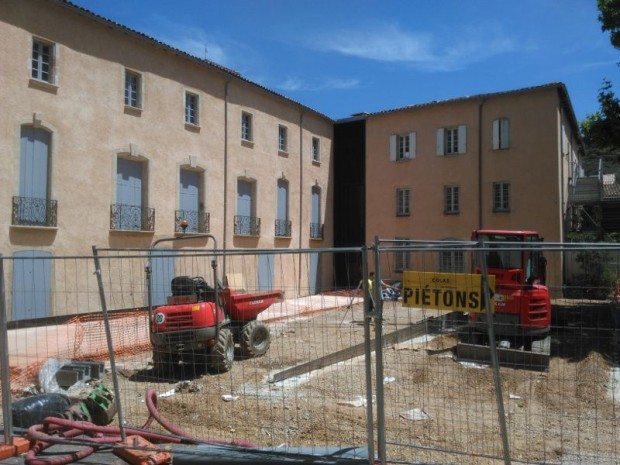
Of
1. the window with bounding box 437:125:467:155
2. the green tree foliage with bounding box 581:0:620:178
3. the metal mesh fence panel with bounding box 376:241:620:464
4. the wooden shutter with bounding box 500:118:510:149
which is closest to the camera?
the metal mesh fence panel with bounding box 376:241:620:464

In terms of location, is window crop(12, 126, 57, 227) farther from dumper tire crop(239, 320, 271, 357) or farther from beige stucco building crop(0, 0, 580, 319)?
dumper tire crop(239, 320, 271, 357)

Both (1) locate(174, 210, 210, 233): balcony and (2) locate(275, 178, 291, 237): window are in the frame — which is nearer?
(1) locate(174, 210, 210, 233): balcony

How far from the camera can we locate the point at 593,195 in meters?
23.8

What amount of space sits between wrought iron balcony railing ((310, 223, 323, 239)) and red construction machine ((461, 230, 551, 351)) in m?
18.0

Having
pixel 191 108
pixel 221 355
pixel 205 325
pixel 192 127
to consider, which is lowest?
pixel 221 355

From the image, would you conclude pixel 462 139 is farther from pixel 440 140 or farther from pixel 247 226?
pixel 247 226

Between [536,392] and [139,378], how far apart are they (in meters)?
5.88

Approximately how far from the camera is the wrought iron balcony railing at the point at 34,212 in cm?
1510

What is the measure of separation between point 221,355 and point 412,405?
3151mm

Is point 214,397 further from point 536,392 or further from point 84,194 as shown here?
point 84,194

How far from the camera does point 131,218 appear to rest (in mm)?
18484

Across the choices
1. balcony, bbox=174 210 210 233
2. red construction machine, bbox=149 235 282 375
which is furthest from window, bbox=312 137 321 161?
red construction machine, bbox=149 235 282 375

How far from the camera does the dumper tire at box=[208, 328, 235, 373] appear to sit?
335 inches

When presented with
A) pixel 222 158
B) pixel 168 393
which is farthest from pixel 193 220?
pixel 168 393
